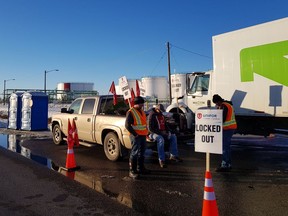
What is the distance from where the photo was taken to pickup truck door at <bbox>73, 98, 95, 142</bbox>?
32.2 ft

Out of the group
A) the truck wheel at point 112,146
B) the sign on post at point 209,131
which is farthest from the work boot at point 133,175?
the sign on post at point 209,131

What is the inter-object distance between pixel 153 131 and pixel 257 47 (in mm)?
4338

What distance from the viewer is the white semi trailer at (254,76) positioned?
30.4 feet

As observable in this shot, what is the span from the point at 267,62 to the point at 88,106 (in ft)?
18.2

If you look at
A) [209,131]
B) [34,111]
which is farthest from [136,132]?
[34,111]

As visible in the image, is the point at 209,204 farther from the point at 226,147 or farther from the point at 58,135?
the point at 58,135

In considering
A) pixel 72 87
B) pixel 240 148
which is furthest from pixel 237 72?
pixel 72 87

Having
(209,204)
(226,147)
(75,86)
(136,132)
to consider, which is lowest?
(209,204)

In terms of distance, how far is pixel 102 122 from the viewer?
9.27m

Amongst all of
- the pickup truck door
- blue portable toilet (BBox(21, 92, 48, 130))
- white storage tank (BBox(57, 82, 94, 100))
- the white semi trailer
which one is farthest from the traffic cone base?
white storage tank (BBox(57, 82, 94, 100))

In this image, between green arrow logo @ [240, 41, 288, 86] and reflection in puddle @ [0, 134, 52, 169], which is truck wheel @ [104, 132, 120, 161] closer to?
reflection in puddle @ [0, 134, 52, 169]

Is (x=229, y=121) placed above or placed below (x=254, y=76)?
below

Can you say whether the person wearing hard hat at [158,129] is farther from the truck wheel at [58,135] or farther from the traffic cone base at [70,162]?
the truck wheel at [58,135]

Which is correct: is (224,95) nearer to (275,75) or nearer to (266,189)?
(275,75)
